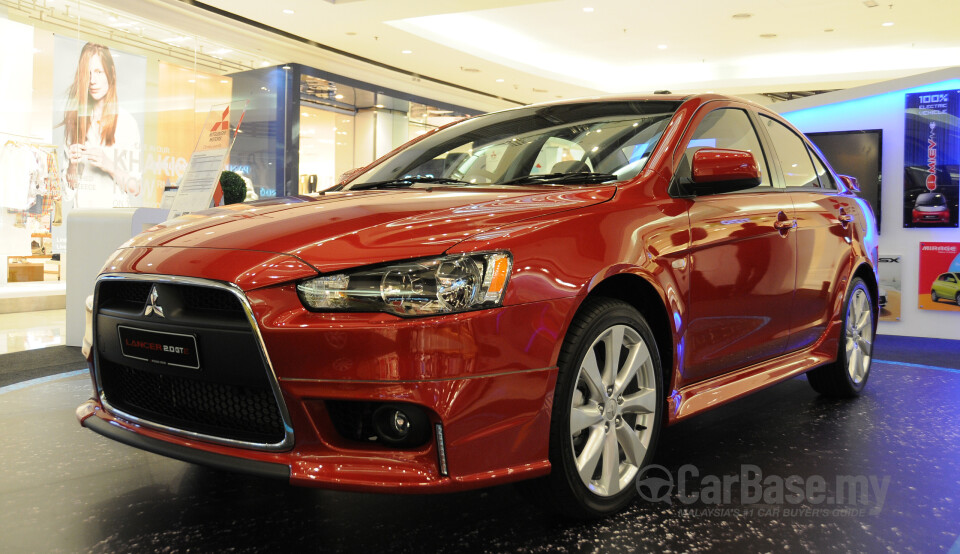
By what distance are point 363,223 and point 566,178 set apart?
737 millimetres

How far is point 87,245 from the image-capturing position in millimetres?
4938

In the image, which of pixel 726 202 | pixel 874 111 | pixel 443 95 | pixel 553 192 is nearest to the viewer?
pixel 553 192

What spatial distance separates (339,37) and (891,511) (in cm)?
1086

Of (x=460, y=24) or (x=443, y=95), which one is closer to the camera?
(x=460, y=24)

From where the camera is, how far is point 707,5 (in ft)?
36.6

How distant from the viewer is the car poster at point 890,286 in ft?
21.6

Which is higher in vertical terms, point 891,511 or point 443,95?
point 443,95

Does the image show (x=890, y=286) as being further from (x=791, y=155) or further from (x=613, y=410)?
(x=613, y=410)

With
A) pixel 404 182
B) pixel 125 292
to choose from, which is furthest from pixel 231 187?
pixel 125 292

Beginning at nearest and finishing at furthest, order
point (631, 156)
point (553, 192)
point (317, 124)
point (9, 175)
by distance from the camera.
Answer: point (553, 192) < point (631, 156) < point (9, 175) < point (317, 124)

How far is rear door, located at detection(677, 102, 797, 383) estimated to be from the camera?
237cm

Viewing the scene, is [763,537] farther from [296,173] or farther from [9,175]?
[296,173]

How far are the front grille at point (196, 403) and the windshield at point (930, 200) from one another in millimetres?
6293

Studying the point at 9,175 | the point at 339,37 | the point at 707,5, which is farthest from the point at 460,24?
the point at 9,175
